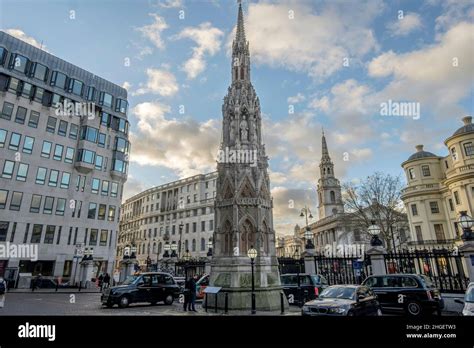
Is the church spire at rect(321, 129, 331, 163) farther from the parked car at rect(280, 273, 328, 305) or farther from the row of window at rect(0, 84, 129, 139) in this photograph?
the parked car at rect(280, 273, 328, 305)

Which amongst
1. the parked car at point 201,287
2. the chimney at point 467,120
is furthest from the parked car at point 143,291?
the chimney at point 467,120

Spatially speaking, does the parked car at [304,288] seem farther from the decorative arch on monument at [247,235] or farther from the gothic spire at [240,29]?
the gothic spire at [240,29]

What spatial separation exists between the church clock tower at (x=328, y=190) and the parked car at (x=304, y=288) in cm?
6584

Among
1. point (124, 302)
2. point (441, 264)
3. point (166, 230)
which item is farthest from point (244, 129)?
point (166, 230)

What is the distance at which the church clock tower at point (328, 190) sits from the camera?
269ft

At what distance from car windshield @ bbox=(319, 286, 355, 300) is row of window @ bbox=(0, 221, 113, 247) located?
131ft

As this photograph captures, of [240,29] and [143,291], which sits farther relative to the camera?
[240,29]

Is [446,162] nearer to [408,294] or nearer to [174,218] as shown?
[408,294]

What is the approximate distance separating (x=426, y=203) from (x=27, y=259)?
59.6 meters

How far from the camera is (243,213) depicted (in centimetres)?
1777

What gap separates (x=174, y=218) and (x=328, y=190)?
46.5m

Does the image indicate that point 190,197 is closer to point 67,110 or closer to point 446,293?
point 67,110

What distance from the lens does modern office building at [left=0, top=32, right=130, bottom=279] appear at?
120ft

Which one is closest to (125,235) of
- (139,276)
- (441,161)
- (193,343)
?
(139,276)
